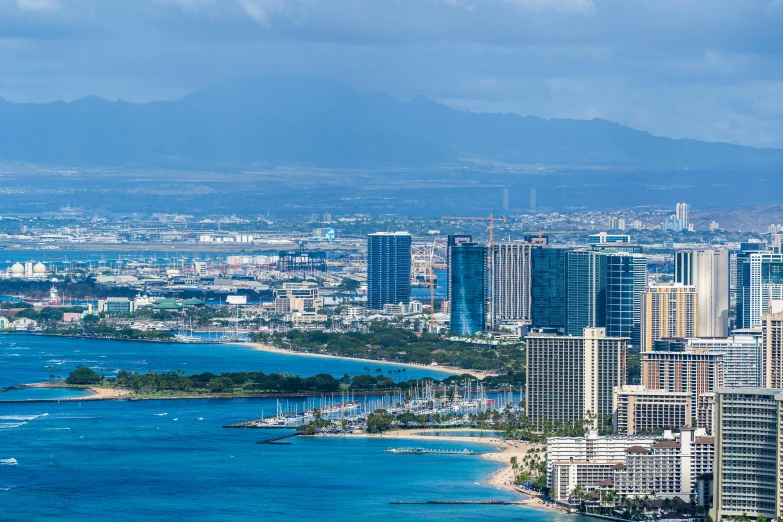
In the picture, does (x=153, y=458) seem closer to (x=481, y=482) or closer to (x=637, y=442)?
(x=481, y=482)

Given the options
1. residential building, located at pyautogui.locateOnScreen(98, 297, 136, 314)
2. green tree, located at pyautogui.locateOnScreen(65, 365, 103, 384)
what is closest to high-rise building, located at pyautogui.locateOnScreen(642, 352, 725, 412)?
green tree, located at pyautogui.locateOnScreen(65, 365, 103, 384)

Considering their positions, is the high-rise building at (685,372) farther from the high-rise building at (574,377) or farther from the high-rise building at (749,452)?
the high-rise building at (749,452)

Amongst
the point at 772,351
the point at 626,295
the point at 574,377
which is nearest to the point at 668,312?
the point at 626,295

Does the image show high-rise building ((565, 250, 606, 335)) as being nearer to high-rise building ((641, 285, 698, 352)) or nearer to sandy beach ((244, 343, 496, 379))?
high-rise building ((641, 285, 698, 352))

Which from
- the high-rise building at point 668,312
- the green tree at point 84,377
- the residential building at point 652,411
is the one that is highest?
the high-rise building at point 668,312

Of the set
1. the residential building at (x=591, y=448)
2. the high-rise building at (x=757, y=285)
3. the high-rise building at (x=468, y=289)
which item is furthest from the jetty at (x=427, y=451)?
the high-rise building at (x=468, y=289)

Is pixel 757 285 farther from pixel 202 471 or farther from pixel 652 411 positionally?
pixel 202 471
